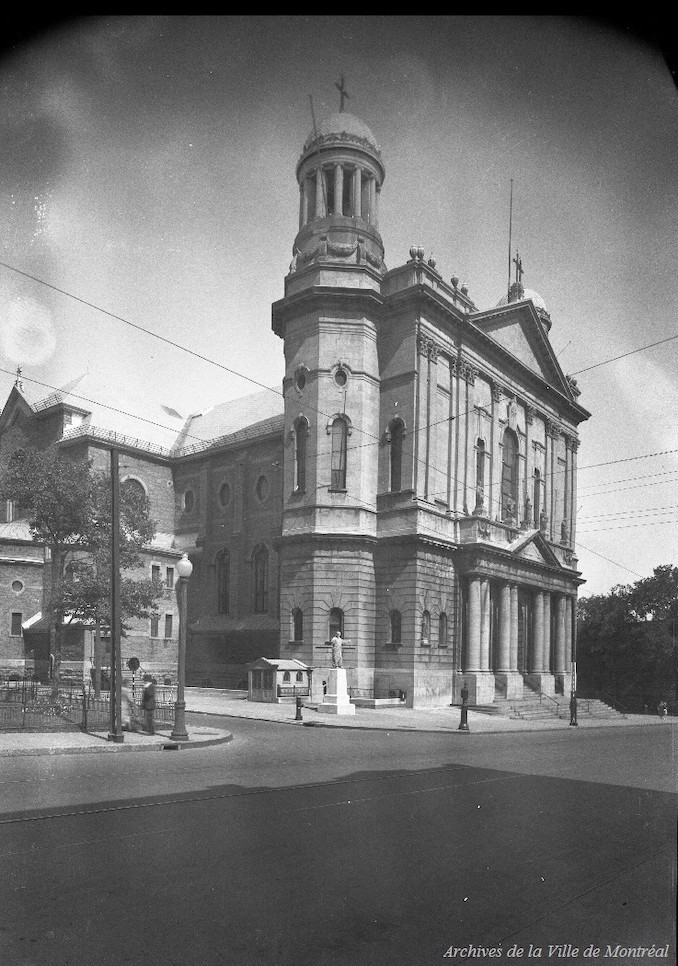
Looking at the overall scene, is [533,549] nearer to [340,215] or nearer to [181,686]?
[340,215]

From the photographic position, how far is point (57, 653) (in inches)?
1154

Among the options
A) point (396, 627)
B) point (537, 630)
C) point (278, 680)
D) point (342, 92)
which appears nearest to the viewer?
point (342, 92)

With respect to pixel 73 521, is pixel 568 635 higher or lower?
lower

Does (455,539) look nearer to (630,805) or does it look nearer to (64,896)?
(630,805)

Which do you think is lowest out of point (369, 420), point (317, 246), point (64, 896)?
point (64, 896)

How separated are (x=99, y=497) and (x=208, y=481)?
725 inches

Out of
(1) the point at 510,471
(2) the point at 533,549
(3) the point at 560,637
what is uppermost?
(1) the point at 510,471

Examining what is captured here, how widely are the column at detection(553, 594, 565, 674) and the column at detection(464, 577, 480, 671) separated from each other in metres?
10.1

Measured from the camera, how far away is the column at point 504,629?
40625 millimetres

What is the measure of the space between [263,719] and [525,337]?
80.7 feet

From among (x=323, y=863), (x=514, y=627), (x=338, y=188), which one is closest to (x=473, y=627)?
(x=514, y=627)

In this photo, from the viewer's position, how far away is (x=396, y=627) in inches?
1442

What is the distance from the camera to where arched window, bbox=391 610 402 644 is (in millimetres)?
36500

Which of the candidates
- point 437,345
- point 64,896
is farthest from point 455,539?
point 64,896
